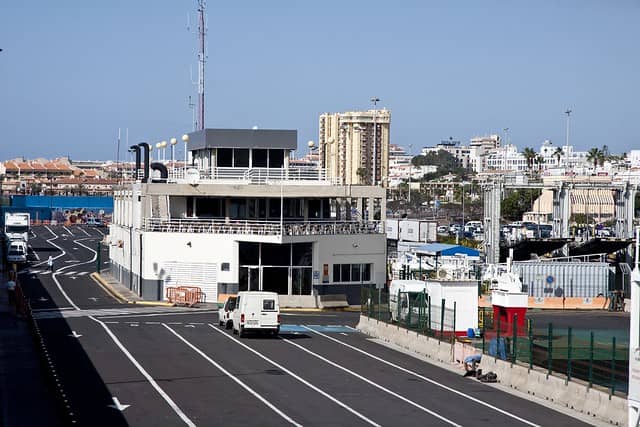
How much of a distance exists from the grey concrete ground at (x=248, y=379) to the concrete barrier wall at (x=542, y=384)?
0.63 meters

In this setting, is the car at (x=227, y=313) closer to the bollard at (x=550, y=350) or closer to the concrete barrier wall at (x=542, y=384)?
the concrete barrier wall at (x=542, y=384)

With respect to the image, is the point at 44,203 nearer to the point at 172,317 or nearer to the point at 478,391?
the point at 172,317

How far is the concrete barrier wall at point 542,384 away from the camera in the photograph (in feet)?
84.6

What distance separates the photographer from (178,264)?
59344 millimetres

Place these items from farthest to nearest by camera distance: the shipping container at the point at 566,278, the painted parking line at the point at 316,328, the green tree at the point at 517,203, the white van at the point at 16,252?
1. the green tree at the point at 517,203
2. the white van at the point at 16,252
3. the shipping container at the point at 566,278
4. the painted parking line at the point at 316,328

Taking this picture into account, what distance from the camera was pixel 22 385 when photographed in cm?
2844

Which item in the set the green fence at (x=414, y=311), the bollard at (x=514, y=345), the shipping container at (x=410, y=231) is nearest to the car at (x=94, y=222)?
the shipping container at (x=410, y=231)

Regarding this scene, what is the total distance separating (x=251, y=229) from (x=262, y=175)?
18.2 feet

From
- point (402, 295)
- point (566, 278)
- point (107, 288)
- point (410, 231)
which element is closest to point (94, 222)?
point (410, 231)

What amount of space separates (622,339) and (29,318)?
2453 cm

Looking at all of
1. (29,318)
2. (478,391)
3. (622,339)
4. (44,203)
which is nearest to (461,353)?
(478,391)

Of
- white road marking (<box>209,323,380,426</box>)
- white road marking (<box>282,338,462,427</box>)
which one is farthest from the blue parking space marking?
white road marking (<box>282,338,462,427</box>)

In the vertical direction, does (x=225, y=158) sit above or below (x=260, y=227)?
above

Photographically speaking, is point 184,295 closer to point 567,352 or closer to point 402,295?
point 402,295
